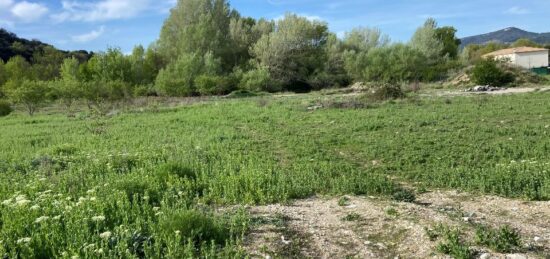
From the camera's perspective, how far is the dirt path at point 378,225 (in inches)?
170

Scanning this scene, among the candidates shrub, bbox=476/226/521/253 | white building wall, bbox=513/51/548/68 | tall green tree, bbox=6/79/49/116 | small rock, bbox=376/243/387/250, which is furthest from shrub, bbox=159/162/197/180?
white building wall, bbox=513/51/548/68

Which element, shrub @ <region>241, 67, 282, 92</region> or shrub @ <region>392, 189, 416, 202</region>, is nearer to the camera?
shrub @ <region>392, 189, 416, 202</region>

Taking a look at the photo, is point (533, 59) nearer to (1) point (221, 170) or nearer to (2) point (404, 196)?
(2) point (404, 196)

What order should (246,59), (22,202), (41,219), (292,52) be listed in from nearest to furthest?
1. (41,219)
2. (22,202)
3. (292,52)
4. (246,59)

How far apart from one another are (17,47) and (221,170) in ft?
257

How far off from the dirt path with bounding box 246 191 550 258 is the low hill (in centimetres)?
7511

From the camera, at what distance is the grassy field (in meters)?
4.46

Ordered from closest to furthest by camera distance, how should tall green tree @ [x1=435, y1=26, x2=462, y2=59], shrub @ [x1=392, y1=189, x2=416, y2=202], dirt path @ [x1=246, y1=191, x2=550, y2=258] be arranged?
dirt path @ [x1=246, y1=191, x2=550, y2=258] < shrub @ [x1=392, y1=189, x2=416, y2=202] < tall green tree @ [x1=435, y1=26, x2=462, y2=59]

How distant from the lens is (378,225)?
16.5ft

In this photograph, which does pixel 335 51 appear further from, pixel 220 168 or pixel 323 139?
pixel 220 168

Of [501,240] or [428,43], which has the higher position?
[428,43]

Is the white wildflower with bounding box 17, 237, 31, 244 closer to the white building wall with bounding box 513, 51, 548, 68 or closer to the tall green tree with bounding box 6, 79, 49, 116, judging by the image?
→ the tall green tree with bounding box 6, 79, 49, 116

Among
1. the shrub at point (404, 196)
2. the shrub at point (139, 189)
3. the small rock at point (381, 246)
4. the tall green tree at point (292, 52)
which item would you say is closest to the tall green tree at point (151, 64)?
the tall green tree at point (292, 52)

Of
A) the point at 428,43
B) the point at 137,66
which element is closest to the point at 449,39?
the point at 428,43
